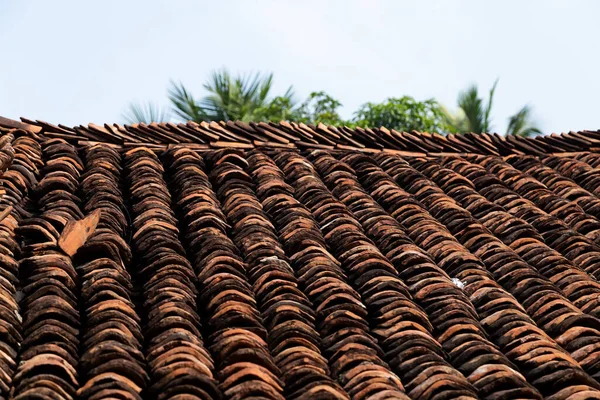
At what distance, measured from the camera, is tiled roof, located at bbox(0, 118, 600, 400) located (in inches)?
199

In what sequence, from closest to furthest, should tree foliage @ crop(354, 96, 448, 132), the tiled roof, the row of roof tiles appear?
1. the tiled roof
2. the row of roof tiles
3. tree foliage @ crop(354, 96, 448, 132)

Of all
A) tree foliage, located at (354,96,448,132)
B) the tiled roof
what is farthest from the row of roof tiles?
tree foliage, located at (354,96,448,132)

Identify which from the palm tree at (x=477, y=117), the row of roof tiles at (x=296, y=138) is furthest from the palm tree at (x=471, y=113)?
the row of roof tiles at (x=296, y=138)

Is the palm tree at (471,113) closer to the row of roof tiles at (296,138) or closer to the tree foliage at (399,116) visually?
the tree foliage at (399,116)

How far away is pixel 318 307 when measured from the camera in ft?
19.4

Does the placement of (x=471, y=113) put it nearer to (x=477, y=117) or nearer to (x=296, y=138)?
(x=477, y=117)

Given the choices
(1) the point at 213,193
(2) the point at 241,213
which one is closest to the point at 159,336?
(2) the point at 241,213

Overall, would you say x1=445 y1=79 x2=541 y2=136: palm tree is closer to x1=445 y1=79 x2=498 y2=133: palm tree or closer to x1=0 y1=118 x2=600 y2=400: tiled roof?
x1=445 y1=79 x2=498 y2=133: palm tree

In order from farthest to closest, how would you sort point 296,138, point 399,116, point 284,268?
point 399,116
point 296,138
point 284,268

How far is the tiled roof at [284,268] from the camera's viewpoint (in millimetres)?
5066

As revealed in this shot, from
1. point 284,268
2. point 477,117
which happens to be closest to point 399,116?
point 477,117

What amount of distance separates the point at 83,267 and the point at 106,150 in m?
2.54

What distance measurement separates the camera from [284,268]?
21.0 feet

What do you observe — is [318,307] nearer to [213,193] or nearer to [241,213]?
[241,213]
